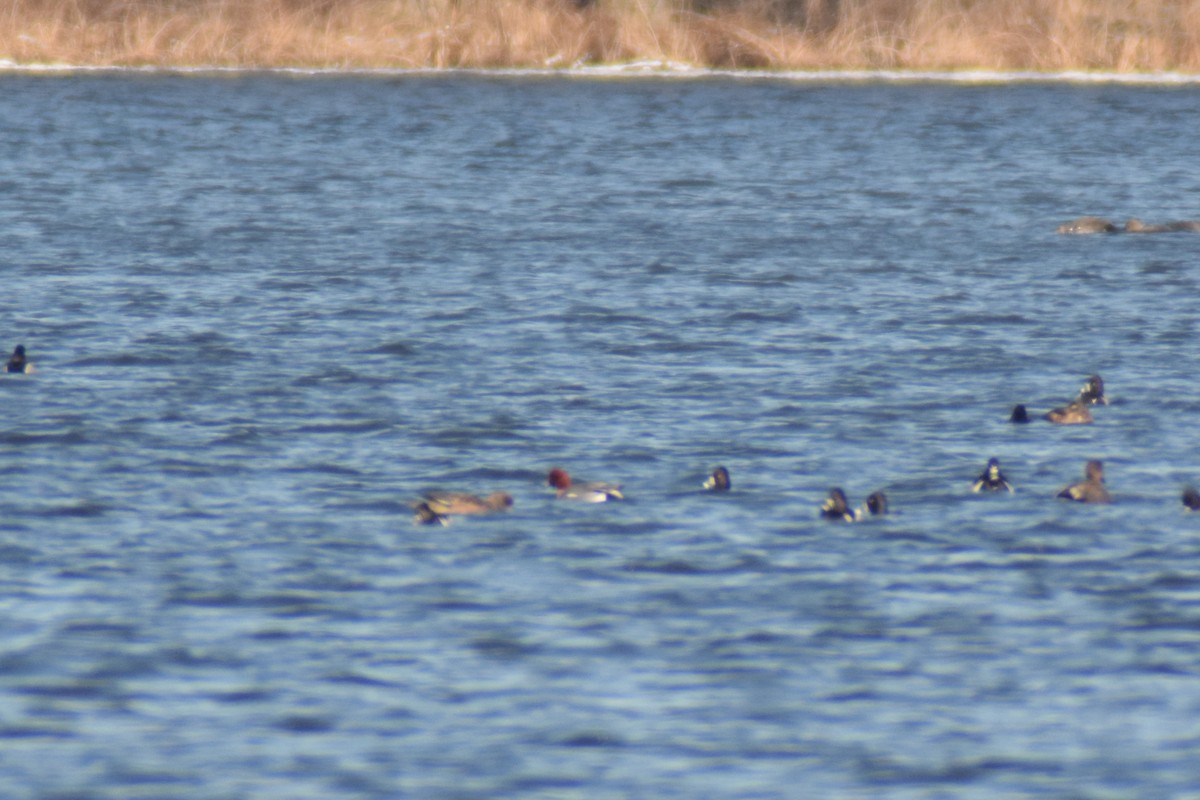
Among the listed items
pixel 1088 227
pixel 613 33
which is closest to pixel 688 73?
pixel 613 33

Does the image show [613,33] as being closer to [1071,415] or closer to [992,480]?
[1071,415]

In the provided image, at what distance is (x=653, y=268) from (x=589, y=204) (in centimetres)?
837

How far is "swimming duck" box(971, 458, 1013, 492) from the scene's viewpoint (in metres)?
16.5

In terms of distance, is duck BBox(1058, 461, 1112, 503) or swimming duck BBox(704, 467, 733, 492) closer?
duck BBox(1058, 461, 1112, 503)

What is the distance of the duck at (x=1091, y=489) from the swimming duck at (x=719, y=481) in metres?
2.57

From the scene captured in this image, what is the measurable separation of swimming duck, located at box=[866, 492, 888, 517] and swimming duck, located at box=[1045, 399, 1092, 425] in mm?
3855

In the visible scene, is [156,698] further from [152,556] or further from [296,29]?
[296,29]

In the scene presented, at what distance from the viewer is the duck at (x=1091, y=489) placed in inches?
638

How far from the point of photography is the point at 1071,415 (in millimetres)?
19188

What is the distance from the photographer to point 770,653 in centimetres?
1276

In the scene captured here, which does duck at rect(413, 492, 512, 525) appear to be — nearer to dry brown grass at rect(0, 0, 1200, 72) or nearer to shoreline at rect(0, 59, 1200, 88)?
dry brown grass at rect(0, 0, 1200, 72)

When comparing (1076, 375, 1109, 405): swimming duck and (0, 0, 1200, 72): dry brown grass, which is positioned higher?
(0, 0, 1200, 72): dry brown grass

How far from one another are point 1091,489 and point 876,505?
1.72m

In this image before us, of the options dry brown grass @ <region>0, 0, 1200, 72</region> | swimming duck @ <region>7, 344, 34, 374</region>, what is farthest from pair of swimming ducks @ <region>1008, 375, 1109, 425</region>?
dry brown grass @ <region>0, 0, 1200, 72</region>
